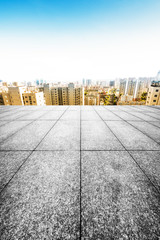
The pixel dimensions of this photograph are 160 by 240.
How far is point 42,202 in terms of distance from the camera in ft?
4.69

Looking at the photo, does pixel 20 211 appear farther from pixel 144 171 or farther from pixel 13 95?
pixel 13 95

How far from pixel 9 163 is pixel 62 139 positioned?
4.63 ft

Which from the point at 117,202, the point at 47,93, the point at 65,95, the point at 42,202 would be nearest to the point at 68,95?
the point at 65,95

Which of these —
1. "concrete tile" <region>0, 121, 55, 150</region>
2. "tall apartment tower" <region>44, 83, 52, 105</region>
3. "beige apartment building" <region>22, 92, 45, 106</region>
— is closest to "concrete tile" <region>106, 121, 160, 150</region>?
"concrete tile" <region>0, 121, 55, 150</region>

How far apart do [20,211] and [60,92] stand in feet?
278

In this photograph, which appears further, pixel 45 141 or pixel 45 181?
pixel 45 141

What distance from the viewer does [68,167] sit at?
2066mm

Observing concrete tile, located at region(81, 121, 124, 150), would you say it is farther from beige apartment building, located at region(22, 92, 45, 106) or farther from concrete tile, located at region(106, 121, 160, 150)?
beige apartment building, located at region(22, 92, 45, 106)

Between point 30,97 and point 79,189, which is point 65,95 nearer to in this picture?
point 30,97

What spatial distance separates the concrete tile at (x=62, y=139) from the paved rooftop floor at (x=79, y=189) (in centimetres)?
3

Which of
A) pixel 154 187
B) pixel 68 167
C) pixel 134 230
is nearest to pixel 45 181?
pixel 68 167

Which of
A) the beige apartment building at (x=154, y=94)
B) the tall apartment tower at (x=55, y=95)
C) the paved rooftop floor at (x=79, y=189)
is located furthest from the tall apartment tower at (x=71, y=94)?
the paved rooftop floor at (x=79, y=189)

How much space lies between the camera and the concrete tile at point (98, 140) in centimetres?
275

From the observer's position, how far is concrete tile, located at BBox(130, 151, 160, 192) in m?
1.85
